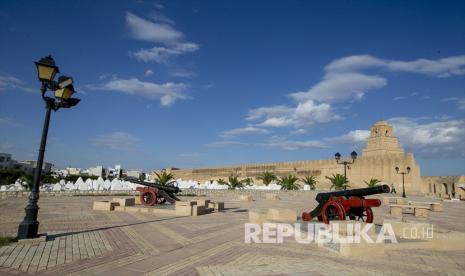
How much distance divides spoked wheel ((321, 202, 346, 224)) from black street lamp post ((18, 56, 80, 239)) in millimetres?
6625

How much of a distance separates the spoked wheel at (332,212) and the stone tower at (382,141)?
56829 millimetres

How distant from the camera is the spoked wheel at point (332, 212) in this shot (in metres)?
8.25

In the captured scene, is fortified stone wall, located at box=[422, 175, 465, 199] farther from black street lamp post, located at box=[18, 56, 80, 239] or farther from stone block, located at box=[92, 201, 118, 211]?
black street lamp post, located at box=[18, 56, 80, 239]

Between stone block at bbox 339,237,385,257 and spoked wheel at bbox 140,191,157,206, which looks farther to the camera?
spoked wheel at bbox 140,191,157,206

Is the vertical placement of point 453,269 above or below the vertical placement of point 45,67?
below

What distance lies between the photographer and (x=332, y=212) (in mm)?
8594

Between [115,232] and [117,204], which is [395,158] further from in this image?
[115,232]

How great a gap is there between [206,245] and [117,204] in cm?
786

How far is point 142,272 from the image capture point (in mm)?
4566

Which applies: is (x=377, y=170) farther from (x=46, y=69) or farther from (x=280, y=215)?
(x=46, y=69)

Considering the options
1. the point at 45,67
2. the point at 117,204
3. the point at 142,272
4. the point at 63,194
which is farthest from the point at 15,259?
the point at 63,194

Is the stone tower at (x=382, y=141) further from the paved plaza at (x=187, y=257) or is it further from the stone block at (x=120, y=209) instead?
the paved plaza at (x=187, y=257)

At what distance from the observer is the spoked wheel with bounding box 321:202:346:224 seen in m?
8.25

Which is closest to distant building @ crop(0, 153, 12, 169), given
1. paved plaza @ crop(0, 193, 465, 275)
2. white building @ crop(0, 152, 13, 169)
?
white building @ crop(0, 152, 13, 169)
